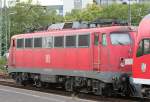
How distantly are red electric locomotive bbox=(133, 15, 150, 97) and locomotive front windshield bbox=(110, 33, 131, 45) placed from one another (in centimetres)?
254

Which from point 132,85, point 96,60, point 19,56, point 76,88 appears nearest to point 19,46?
point 19,56

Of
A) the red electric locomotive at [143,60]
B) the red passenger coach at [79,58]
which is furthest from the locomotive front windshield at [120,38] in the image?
the red electric locomotive at [143,60]

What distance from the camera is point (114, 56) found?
2181cm

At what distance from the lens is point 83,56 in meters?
23.7

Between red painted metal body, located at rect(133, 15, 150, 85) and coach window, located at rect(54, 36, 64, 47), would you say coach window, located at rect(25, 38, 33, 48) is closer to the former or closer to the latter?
coach window, located at rect(54, 36, 64, 47)

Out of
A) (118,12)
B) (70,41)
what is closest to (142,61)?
(70,41)

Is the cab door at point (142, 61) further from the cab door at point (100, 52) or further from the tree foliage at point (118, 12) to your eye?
the tree foliage at point (118, 12)

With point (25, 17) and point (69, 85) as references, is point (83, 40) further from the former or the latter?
point (25, 17)

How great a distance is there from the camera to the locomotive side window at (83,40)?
2339 cm

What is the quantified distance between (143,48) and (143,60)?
17.6 inches

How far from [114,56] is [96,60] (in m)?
1.19

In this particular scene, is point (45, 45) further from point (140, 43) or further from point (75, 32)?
point (140, 43)

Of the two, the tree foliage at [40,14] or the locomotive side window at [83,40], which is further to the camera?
the tree foliage at [40,14]

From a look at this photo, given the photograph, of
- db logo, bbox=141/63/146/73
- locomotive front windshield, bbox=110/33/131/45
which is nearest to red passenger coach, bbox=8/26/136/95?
locomotive front windshield, bbox=110/33/131/45
